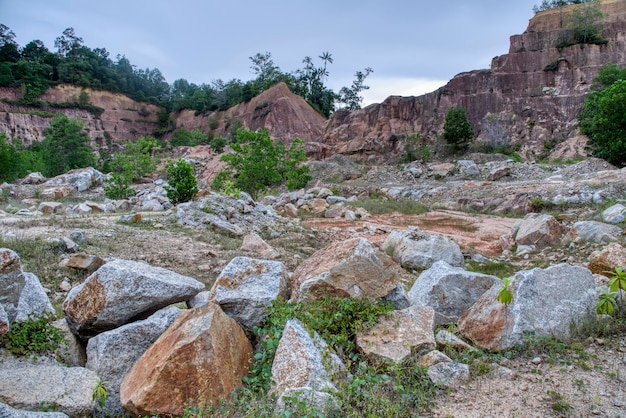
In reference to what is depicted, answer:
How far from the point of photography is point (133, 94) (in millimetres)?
61531

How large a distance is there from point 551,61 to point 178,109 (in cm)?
4674

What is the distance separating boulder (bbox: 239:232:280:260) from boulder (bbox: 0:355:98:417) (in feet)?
15.7

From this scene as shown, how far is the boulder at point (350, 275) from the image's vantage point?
340 centimetres

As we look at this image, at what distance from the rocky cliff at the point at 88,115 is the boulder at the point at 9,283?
51.1m

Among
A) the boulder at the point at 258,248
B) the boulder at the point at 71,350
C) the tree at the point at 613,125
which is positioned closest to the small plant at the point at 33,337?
the boulder at the point at 71,350

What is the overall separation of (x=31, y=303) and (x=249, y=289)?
5.77ft

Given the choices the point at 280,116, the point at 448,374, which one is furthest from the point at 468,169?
the point at 280,116

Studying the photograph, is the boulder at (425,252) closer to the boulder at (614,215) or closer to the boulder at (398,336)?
the boulder at (614,215)

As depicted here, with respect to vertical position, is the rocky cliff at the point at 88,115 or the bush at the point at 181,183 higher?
the rocky cliff at the point at 88,115

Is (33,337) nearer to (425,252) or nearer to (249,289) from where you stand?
(249,289)

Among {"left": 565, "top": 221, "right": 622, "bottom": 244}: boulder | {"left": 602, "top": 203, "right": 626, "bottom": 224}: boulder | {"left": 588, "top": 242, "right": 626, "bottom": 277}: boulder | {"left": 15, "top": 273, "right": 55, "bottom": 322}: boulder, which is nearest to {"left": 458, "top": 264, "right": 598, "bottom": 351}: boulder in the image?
{"left": 588, "top": 242, "right": 626, "bottom": 277}: boulder

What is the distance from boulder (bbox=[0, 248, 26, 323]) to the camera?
322 centimetres

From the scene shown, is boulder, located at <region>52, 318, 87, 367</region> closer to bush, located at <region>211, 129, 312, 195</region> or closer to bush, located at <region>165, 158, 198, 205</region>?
bush, located at <region>165, 158, 198, 205</region>

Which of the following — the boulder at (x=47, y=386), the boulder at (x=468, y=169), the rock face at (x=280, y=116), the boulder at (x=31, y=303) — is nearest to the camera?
the boulder at (x=47, y=386)
